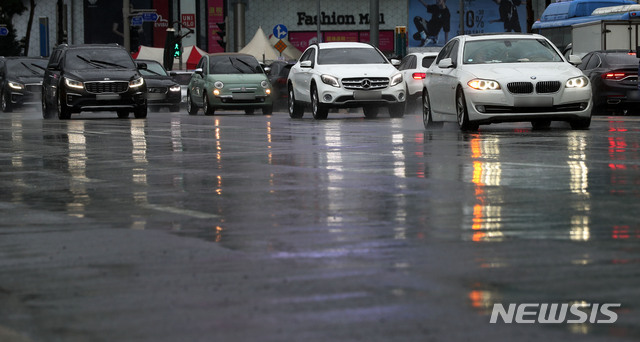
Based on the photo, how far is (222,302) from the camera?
587 centimetres

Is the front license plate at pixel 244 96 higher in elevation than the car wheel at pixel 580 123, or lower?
higher

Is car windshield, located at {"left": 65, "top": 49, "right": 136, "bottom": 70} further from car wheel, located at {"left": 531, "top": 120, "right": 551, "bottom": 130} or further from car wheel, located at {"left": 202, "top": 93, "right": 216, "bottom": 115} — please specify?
car wheel, located at {"left": 531, "top": 120, "right": 551, "bottom": 130}

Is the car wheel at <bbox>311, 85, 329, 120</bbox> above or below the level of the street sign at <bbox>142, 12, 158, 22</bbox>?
below

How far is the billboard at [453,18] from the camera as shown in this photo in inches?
3295

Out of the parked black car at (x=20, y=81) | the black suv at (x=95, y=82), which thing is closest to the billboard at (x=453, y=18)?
→ the parked black car at (x=20, y=81)

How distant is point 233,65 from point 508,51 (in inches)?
637

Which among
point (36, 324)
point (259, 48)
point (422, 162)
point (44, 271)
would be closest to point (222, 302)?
point (36, 324)

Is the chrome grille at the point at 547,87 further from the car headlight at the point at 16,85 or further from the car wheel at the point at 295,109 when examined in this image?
the car headlight at the point at 16,85

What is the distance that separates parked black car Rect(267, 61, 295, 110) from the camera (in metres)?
40.1

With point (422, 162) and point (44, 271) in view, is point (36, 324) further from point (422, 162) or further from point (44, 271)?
point (422, 162)

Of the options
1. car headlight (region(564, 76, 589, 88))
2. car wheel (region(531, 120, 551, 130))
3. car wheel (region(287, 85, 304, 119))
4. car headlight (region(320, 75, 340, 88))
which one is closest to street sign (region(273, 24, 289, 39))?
car wheel (region(287, 85, 304, 119))

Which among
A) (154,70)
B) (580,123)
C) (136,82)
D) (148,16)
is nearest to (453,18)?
(148,16)

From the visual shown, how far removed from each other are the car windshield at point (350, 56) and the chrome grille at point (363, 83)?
3.78 feet

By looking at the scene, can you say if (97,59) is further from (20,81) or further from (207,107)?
(20,81)
